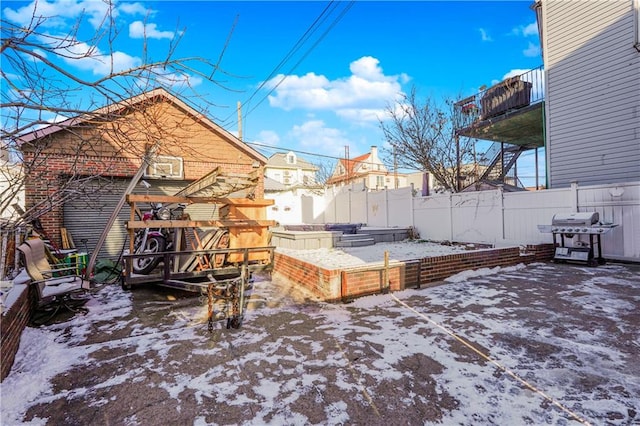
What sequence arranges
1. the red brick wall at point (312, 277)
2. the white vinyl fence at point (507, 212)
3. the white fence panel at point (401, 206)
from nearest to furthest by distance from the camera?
the red brick wall at point (312, 277) → the white vinyl fence at point (507, 212) → the white fence panel at point (401, 206)

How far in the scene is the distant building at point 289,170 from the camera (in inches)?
1657

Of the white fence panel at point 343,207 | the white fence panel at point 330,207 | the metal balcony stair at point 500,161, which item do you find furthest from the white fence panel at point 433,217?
the white fence panel at point 330,207

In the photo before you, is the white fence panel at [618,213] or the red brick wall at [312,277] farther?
the white fence panel at [618,213]

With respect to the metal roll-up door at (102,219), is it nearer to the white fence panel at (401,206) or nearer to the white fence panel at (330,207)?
the white fence panel at (401,206)

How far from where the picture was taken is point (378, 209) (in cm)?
1547

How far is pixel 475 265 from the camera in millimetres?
6887

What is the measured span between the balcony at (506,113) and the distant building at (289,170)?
28.0m

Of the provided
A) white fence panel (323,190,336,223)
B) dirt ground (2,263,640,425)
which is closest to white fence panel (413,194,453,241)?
dirt ground (2,263,640,425)

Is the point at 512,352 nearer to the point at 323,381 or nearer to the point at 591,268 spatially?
the point at 323,381

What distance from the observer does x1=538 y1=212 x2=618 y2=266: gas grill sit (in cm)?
732

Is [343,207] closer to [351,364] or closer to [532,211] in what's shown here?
[532,211]

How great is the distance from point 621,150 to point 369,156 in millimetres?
37692

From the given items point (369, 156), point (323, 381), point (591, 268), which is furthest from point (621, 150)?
point (369, 156)

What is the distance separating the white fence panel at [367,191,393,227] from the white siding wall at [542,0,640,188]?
6.43 metres
